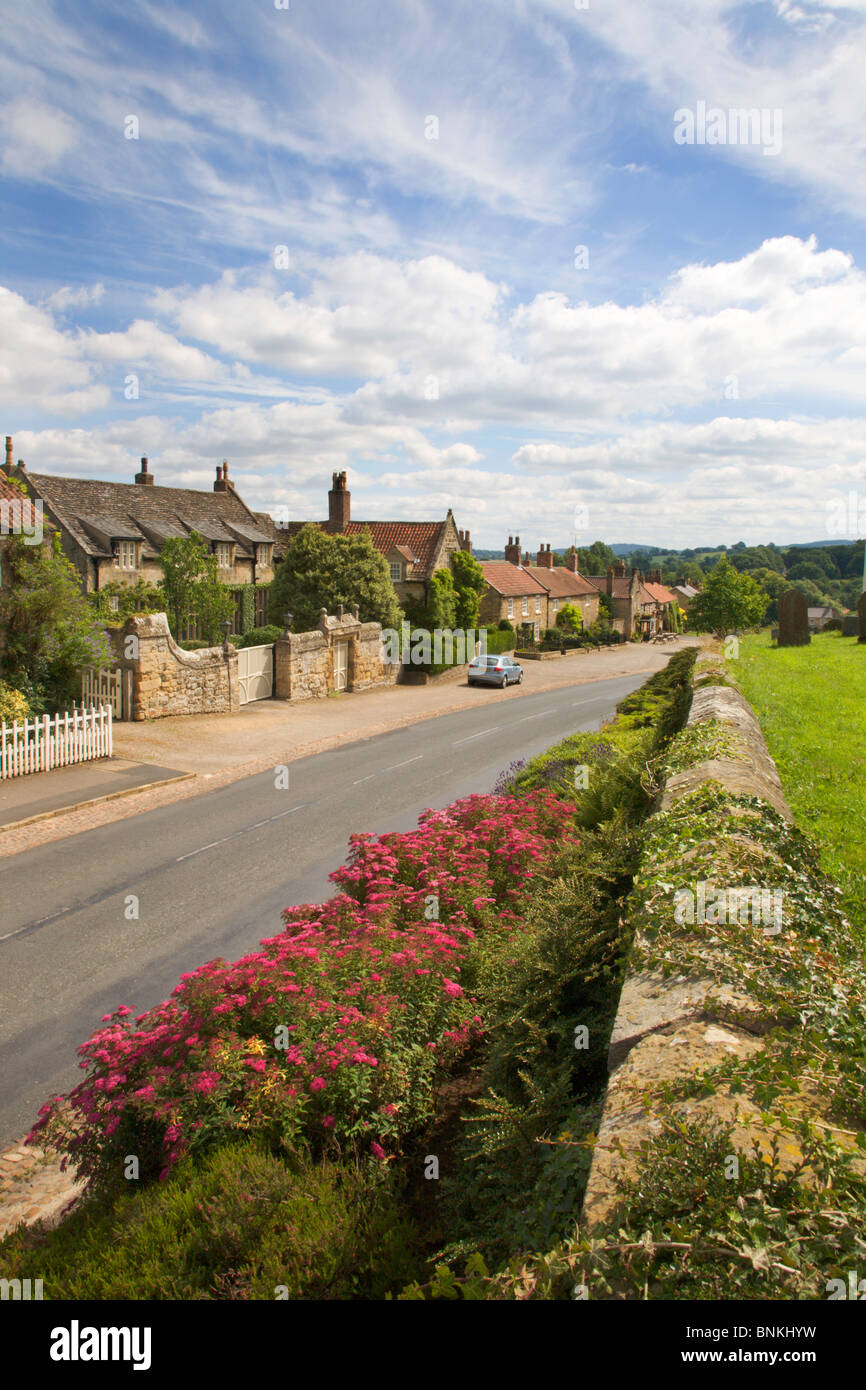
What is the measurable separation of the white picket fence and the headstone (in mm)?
18391

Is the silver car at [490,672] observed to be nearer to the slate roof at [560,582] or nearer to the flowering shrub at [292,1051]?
the slate roof at [560,582]

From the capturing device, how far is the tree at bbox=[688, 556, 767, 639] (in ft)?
117

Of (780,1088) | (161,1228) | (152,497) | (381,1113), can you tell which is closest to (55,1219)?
(161,1228)

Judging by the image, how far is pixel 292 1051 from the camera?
464 centimetres

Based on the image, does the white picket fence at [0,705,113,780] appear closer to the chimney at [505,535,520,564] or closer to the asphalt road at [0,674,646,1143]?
the asphalt road at [0,674,646,1143]

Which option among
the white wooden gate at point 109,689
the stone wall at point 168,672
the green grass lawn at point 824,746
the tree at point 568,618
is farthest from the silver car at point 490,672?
the tree at point 568,618

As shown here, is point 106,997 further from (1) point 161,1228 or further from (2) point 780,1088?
(2) point 780,1088

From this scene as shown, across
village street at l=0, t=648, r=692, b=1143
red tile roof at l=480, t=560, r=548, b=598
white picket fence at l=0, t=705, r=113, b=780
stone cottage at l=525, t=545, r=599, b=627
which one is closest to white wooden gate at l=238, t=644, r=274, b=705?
village street at l=0, t=648, r=692, b=1143

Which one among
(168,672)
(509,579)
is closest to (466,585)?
(509,579)

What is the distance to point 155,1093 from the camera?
448 cm

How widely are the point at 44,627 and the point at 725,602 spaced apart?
93.4 ft

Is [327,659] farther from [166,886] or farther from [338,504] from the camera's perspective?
[166,886]

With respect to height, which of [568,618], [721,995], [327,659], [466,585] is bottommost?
[721,995]

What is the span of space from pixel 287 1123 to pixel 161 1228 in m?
0.76
